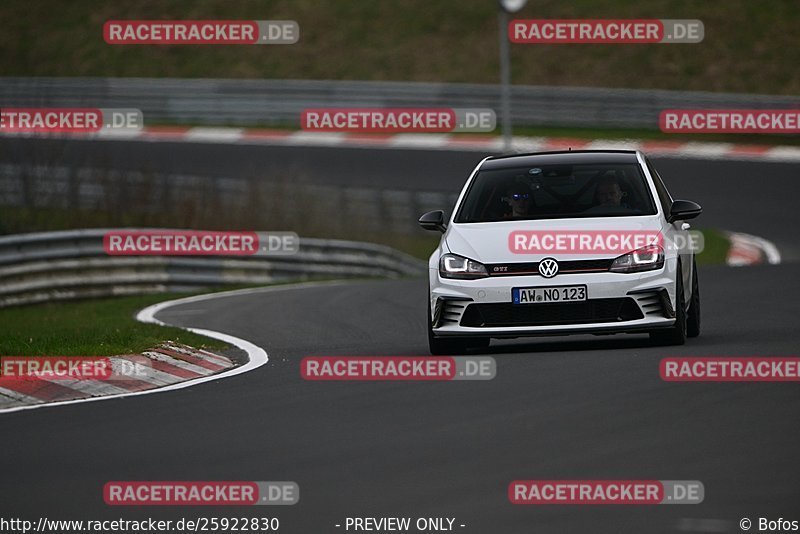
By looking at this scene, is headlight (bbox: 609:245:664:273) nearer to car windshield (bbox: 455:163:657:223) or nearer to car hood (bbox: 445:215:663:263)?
car hood (bbox: 445:215:663:263)

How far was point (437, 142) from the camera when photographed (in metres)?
39.1

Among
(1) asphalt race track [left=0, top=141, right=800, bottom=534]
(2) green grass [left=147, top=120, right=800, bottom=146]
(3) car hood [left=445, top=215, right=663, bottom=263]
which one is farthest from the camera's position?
(2) green grass [left=147, top=120, right=800, bottom=146]

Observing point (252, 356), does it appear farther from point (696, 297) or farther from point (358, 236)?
point (358, 236)

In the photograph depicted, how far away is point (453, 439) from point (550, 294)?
11.3 feet

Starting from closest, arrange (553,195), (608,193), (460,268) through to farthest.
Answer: (460,268) < (608,193) < (553,195)

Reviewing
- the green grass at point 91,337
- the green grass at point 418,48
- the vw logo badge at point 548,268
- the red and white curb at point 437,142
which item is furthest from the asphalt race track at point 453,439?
the green grass at point 418,48

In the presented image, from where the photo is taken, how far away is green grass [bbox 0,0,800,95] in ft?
144

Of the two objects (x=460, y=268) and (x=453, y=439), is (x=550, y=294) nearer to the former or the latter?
(x=460, y=268)

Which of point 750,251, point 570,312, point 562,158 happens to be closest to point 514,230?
point 570,312

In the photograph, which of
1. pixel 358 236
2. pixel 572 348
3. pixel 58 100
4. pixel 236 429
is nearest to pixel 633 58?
pixel 58 100

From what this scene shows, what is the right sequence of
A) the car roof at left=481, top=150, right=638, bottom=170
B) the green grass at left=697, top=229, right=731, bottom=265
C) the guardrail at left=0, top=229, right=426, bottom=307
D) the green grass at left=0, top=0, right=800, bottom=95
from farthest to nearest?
the green grass at left=0, top=0, right=800, bottom=95 → the green grass at left=697, top=229, right=731, bottom=265 → the guardrail at left=0, top=229, right=426, bottom=307 → the car roof at left=481, top=150, right=638, bottom=170

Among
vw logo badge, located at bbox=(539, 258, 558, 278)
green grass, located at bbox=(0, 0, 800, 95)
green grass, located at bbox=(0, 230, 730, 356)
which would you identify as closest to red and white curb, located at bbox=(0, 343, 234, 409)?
green grass, located at bbox=(0, 230, 730, 356)

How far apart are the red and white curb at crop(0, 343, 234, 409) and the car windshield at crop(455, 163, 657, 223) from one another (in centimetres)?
218

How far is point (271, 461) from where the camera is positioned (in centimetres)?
777
